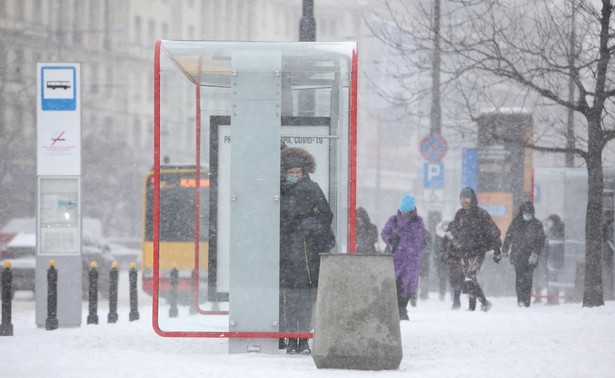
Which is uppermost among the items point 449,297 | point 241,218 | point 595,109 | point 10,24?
point 10,24

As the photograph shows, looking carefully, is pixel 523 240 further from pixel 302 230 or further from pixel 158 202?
pixel 158 202

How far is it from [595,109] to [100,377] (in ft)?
34.2

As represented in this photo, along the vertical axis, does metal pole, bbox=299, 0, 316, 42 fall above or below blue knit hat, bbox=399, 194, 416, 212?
above

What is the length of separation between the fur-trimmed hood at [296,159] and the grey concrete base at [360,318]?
6.34ft

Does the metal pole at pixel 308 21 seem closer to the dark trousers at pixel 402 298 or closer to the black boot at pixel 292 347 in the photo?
the dark trousers at pixel 402 298

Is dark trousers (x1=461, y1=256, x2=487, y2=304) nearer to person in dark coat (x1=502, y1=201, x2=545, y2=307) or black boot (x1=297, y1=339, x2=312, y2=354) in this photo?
person in dark coat (x1=502, y1=201, x2=545, y2=307)

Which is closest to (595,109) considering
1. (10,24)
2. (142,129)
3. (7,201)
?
(7,201)

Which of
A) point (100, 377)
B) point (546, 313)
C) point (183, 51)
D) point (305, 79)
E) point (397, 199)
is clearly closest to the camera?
point (100, 377)

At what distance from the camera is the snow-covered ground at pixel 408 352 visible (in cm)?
1017

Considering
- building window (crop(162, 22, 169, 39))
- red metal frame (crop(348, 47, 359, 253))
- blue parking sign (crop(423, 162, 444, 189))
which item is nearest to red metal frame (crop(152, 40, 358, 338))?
red metal frame (crop(348, 47, 359, 253))

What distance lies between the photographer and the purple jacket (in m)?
17.3

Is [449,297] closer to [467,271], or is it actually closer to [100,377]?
[467,271]

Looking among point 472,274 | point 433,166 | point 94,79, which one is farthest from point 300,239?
point 94,79

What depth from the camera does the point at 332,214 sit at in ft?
39.4
